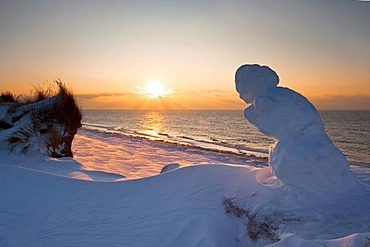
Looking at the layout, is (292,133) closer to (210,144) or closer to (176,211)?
(176,211)

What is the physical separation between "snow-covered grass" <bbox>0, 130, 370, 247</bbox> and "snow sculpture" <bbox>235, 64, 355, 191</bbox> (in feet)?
0.76

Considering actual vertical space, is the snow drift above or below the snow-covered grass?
above

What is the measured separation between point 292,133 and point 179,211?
7.72 feet

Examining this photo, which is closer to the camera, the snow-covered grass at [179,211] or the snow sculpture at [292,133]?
the snow-covered grass at [179,211]

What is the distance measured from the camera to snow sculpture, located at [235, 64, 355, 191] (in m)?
4.21

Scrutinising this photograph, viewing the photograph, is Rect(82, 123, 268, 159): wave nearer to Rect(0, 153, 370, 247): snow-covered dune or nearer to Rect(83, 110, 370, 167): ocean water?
Rect(83, 110, 370, 167): ocean water

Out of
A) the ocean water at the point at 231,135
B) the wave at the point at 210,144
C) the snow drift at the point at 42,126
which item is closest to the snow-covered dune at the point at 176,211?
the snow drift at the point at 42,126

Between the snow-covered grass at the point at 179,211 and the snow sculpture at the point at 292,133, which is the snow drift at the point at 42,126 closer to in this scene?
the snow-covered grass at the point at 179,211

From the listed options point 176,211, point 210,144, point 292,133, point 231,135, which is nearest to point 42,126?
point 176,211

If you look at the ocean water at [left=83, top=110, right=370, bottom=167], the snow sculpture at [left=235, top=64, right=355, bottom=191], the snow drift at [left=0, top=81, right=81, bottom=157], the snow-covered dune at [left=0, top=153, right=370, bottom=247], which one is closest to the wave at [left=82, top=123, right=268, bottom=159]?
the ocean water at [left=83, top=110, right=370, bottom=167]

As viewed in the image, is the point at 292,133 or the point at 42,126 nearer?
the point at 292,133

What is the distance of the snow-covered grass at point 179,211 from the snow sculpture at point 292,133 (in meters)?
0.23

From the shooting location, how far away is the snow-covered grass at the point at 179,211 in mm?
3893

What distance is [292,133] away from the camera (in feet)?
15.0
